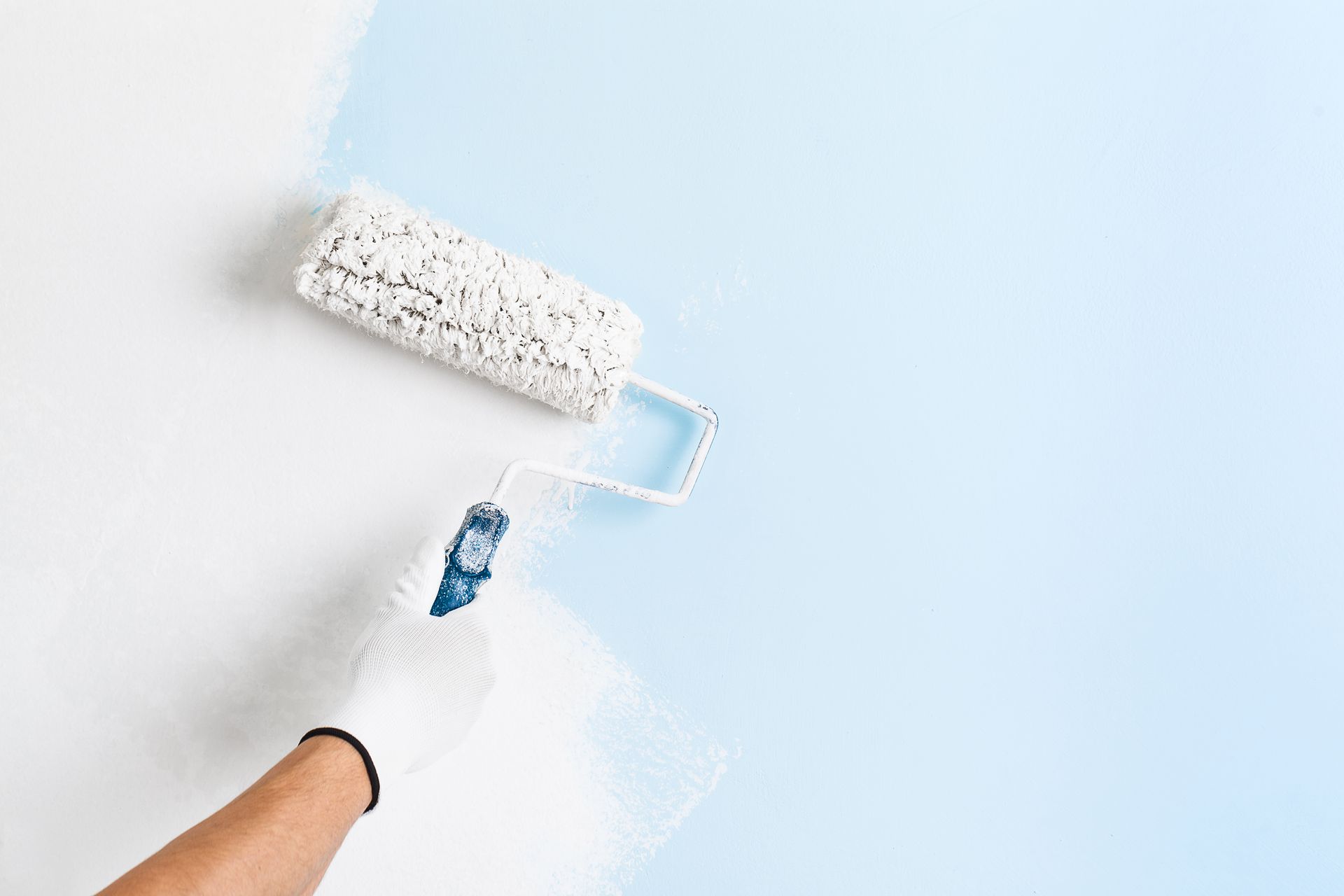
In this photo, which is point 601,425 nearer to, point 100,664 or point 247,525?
point 247,525

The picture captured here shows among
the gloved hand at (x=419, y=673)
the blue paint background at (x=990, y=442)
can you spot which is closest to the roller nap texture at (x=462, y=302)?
the blue paint background at (x=990, y=442)

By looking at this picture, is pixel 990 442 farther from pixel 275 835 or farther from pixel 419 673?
pixel 275 835

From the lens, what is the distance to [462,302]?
2.94 ft

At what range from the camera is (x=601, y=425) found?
1.03 m

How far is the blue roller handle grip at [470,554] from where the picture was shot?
936mm

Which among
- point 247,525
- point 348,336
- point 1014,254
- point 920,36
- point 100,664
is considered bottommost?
point 100,664

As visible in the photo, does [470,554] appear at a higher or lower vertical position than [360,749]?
higher

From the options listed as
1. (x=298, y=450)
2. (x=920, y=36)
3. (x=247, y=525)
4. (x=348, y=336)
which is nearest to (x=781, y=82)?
(x=920, y=36)

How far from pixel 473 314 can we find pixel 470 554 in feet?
0.87

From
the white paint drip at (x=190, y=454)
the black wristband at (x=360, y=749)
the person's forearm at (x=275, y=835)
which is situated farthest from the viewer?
the white paint drip at (x=190, y=454)

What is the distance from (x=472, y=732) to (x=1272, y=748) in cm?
99

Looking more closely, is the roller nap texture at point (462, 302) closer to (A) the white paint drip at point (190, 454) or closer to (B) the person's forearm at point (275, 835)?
(A) the white paint drip at point (190, 454)

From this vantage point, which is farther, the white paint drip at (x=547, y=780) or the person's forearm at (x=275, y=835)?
the white paint drip at (x=547, y=780)

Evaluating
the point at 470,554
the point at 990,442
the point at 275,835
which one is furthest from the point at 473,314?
the point at 990,442
